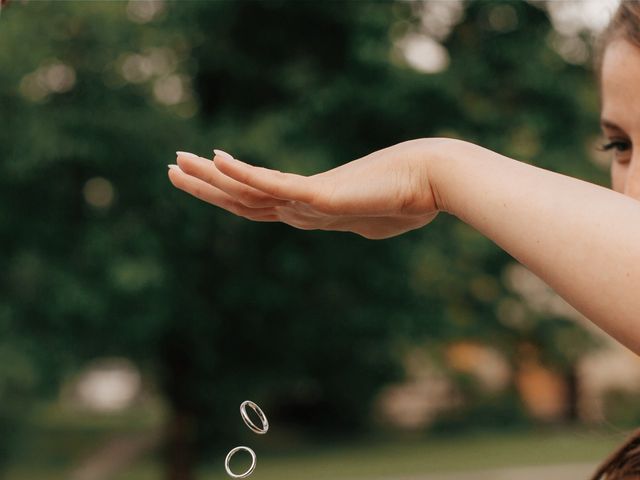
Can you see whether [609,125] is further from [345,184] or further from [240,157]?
[240,157]

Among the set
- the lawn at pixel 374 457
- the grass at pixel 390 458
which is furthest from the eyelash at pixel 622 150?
the grass at pixel 390 458

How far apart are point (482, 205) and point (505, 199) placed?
3 centimetres

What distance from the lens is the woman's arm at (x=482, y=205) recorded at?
0.91 meters

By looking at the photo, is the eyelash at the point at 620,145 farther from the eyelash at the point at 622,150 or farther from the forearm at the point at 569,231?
the forearm at the point at 569,231

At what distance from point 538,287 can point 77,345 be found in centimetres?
695

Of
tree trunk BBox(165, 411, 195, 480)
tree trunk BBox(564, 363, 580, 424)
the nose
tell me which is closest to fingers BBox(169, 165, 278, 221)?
the nose

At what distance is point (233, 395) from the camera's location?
41.2ft

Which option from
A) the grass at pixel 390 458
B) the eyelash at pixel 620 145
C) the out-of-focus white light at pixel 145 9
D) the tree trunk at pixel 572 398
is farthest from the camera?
the tree trunk at pixel 572 398

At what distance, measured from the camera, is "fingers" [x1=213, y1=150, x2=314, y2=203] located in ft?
3.52

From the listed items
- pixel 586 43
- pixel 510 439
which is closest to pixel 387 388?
pixel 510 439

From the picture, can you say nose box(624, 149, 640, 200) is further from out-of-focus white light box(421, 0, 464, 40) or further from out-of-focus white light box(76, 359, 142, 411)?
out-of-focus white light box(76, 359, 142, 411)

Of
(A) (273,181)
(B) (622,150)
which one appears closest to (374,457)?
(B) (622,150)

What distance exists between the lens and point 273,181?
1.08 m

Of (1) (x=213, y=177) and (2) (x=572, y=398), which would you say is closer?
(1) (x=213, y=177)
